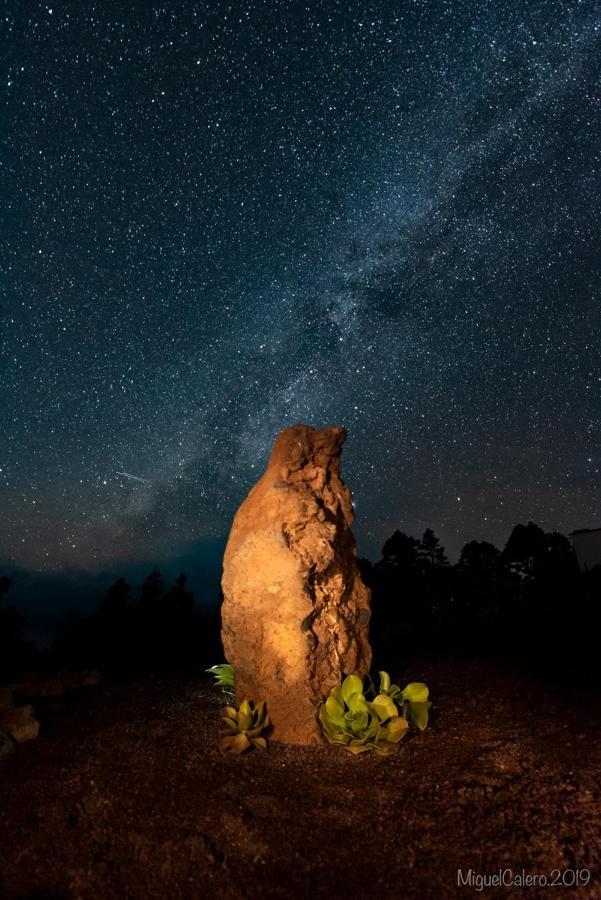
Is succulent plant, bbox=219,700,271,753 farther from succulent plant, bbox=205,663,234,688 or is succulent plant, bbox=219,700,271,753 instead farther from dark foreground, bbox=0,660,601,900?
succulent plant, bbox=205,663,234,688

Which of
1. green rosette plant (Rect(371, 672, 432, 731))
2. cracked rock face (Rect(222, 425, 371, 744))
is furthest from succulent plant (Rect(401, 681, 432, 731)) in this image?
cracked rock face (Rect(222, 425, 371, 744))

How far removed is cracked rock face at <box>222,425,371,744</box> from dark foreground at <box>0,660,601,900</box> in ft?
1.59

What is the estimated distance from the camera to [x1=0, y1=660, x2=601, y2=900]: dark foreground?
2.41 m

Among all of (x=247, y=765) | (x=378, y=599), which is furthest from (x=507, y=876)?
(x=378, y=599)

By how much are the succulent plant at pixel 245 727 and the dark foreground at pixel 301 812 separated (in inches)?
4.8

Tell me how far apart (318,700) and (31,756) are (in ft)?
7.49

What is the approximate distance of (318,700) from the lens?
4.13 m

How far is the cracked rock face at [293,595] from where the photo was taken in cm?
417

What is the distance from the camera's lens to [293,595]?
13.9 ft

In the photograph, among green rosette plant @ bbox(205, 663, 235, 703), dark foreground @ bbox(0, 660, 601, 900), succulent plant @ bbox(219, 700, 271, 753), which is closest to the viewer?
dark foreground @ bbox(0, 660, 601, 900)

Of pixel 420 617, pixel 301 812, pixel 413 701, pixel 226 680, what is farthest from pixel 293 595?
pixel 420 617

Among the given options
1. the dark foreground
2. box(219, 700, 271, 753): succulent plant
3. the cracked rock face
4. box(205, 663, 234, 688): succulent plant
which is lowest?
the dark foreground

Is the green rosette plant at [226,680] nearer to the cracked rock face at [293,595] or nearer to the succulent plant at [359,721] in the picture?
the cracked rock face at [293,595]

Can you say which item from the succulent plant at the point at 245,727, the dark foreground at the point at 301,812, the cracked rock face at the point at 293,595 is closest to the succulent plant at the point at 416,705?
the dark foreground at the point at 301,812
